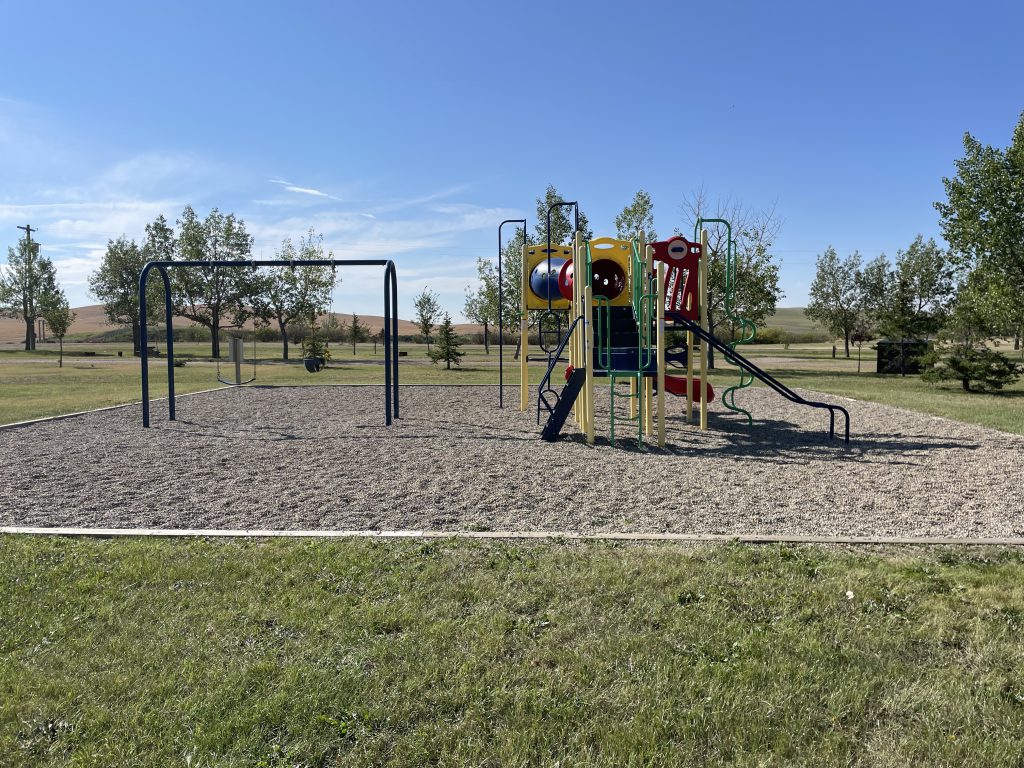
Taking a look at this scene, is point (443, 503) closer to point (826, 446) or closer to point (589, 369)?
point (589, 369)

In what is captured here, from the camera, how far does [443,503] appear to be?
579cm

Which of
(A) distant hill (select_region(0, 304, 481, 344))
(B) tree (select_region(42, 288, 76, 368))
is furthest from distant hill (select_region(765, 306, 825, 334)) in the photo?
(B) tree (select_region(42, 288, 76, 368))

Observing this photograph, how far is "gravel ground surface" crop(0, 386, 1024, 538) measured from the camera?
5.34 metres

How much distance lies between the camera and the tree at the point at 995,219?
66.9 feet

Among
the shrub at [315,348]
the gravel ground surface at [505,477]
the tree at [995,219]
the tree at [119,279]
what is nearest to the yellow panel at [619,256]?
the gravel ground surface at [505,477]

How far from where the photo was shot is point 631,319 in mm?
10945

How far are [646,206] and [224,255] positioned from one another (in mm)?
29180

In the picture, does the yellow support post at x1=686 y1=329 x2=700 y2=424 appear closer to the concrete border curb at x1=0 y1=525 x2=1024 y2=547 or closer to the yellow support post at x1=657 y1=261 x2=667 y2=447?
the yellow support post at x1=657 y1=261 x2=667 y2=447

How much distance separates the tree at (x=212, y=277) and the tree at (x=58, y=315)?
7110mm

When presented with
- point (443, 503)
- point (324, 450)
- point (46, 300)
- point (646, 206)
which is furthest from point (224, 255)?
point (443, 503)

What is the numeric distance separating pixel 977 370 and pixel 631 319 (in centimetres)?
1128

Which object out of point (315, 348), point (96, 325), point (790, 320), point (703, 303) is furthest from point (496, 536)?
point (790, 320)

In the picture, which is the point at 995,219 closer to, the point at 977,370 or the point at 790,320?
the point at 977,370

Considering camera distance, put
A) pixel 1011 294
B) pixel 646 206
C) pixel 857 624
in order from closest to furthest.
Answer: pixel 857 624 → pixel 1011 294 → pixel 646 206
